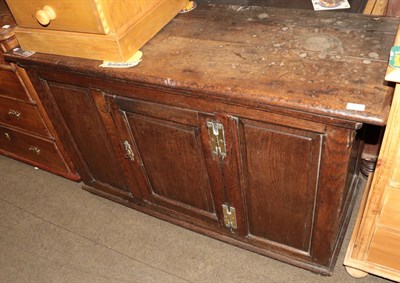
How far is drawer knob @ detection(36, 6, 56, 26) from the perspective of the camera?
1.17 metres

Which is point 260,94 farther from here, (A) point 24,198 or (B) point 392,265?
(A) point 24,198

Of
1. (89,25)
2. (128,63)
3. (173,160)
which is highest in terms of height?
(89,25)

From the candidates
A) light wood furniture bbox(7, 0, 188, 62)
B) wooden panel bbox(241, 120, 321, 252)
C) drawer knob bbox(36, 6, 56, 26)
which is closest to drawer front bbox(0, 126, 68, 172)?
light wood furniture bbox(7, 0, 188, 62)

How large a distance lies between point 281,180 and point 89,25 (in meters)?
0.81

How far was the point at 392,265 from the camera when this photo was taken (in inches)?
52.6

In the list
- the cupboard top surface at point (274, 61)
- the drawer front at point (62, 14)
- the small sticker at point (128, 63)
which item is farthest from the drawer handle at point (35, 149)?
the small sticker at point (128, 63)

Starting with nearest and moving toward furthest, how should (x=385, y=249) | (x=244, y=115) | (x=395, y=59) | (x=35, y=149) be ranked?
(x=395, y=59)
(x=244, y=115)
(x=385, y=249)
(x=35, y=149)

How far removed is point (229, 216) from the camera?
148 centimetres

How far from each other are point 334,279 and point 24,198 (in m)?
1.69

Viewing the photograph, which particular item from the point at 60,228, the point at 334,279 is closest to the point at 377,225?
the point at 334,279

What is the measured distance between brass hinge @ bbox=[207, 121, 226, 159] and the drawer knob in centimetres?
63

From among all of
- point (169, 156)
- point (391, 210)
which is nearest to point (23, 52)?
point (169, 156)

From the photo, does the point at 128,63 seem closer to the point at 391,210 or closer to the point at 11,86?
the point at 11,86

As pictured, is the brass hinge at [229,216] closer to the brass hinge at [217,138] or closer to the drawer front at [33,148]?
the brass hinge at [217,138]
